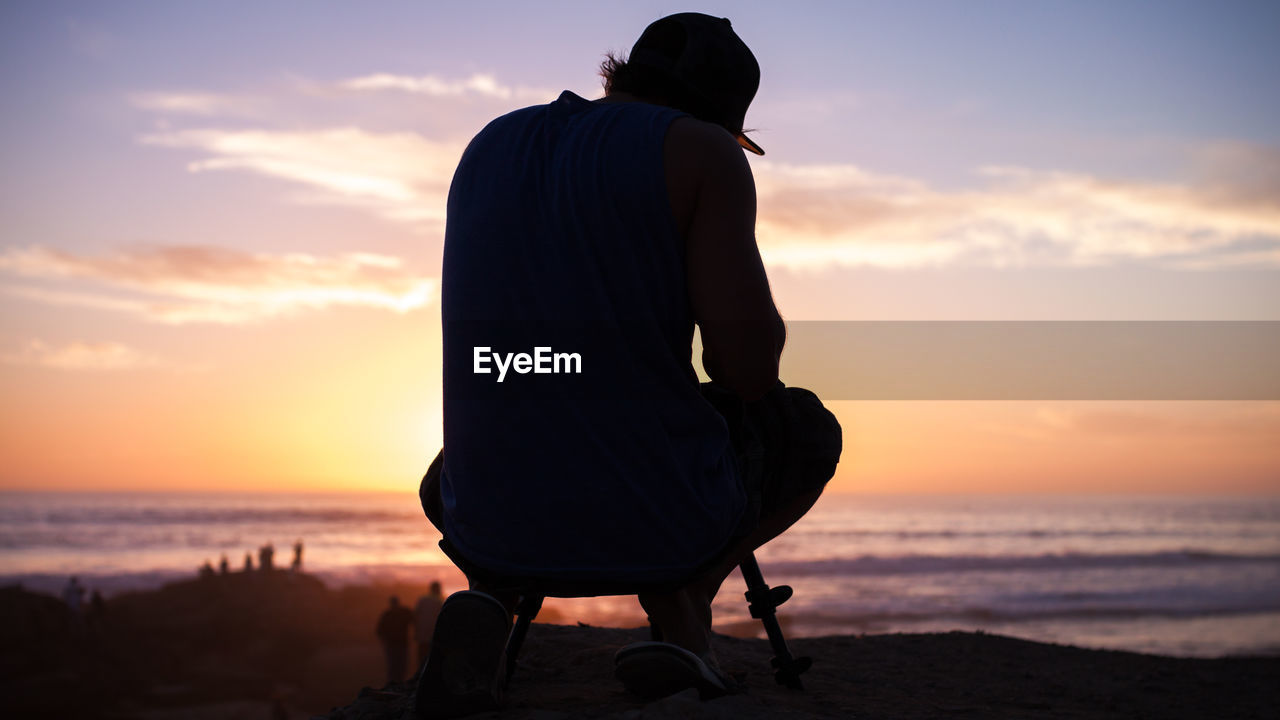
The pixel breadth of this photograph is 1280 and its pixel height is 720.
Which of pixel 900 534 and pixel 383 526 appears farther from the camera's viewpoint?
pixel 383 526

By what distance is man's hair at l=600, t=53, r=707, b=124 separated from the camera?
73.5 inches

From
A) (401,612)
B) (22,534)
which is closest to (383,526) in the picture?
(22,534)

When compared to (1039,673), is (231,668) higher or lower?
lower

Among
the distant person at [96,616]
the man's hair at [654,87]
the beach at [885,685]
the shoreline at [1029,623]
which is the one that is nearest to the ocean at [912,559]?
the shoreline at [1029,623]

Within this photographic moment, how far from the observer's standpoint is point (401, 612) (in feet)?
34.8

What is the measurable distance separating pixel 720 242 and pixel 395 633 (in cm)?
1015

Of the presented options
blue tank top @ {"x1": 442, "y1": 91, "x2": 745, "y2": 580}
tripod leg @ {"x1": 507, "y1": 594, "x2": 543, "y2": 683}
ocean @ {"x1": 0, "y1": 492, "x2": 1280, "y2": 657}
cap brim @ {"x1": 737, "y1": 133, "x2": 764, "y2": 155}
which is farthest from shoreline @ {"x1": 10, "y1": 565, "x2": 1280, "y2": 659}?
blue tank top @ {"x1": 442, "y1": 91, "x2": 745, "y2": 580}

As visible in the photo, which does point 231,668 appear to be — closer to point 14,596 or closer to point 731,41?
point 14,596

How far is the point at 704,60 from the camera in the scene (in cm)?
183

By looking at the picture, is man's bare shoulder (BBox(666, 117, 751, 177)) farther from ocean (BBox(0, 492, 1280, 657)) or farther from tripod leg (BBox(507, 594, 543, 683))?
ocean (BBox(0, 492, 1280, 657))

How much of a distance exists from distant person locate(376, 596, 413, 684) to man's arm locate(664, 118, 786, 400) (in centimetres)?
967

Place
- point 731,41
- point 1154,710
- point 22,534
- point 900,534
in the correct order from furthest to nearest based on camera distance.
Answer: point 22,534
point 900,534
point 1154,710
point 731,41

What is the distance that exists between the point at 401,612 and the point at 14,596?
9238 mm

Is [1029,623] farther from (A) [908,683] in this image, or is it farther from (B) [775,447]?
(B) [775,447]
